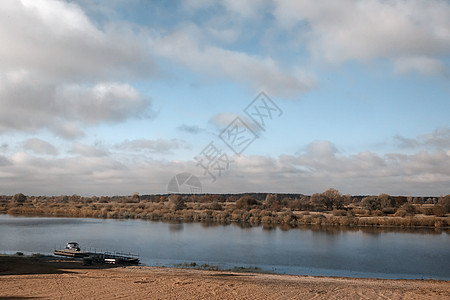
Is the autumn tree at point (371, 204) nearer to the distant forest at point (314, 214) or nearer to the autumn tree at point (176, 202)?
the distant forest at point (314, 214)

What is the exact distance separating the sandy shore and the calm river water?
3978 millimetres

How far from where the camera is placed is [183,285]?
51.4ft

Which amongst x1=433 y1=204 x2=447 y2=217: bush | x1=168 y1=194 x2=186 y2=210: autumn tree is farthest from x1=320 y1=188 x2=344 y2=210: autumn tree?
x1=168 y1=194 x2=186 y2=210: autumn tree

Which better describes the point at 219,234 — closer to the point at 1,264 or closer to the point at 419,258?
the point at 419,258

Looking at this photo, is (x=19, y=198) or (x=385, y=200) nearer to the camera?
(x=385, y=200)

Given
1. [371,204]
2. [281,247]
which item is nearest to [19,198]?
[371,204]

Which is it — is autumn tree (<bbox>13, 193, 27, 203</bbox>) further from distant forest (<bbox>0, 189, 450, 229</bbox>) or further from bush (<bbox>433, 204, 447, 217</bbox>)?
bush (<bbox>433, 204, 447, 217</bbox>)

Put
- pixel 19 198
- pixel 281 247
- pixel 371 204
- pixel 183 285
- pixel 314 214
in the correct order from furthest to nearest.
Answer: pixel 19 198 → pixel 371 204 → pixel 314 214 → pixel 281 247 → pixel 183 285

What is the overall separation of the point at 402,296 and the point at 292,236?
24373 millimetres

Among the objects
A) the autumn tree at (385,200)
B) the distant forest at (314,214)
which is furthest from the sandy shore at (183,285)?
the autumn tree at (385,200)

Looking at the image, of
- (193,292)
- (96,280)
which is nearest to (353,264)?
(193,292)

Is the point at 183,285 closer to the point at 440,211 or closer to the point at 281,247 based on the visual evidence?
the point at 281,247

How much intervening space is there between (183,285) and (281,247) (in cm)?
1665

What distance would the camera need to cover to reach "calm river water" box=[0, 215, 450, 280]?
23562 mm
